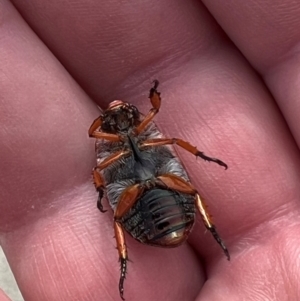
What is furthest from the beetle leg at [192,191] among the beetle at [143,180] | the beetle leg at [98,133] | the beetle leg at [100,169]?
the beetle leg at [98,133]

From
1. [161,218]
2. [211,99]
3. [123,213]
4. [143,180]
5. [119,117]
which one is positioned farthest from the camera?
[211,99]

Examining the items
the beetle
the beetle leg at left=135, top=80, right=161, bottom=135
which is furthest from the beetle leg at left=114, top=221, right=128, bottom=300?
the beetle leg at left=135, top=80, right=161, bottom=135

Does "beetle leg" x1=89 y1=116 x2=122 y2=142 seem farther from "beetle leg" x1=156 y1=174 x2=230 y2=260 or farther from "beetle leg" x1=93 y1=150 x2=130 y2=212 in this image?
"beetle leg" x1=156 y1=174 x2=230 y2=260

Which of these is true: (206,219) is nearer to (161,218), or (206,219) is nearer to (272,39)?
(161,218)

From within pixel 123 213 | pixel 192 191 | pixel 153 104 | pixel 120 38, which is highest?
→ pixel 120 38

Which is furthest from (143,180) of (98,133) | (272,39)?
(272,39)
